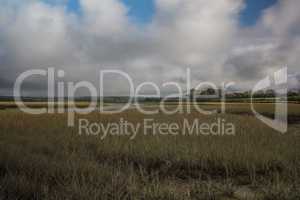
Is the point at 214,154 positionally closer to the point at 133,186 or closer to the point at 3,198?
the point at 133,186

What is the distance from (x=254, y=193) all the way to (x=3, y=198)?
151 inches

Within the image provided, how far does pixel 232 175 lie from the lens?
164 inches

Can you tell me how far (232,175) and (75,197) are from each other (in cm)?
310

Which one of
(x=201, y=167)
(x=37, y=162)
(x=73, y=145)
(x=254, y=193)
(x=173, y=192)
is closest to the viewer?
(x=173, y=192)

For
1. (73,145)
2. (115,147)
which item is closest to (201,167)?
(115,147)

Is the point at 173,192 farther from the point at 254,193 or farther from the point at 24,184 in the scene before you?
the point at 24,184

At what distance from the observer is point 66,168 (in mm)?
3793

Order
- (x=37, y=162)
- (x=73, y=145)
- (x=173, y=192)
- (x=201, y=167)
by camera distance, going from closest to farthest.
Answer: (x=173, y=192) → (x=37, y=162) → (x=201, y=167) → (x=73, y=145)

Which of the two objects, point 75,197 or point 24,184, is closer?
point 75,197

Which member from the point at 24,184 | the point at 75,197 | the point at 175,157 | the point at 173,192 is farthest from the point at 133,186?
the point at 175,157

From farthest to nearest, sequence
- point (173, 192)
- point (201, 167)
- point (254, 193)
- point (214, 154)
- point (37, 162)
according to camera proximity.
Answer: point (214, 154) < point (201, 167) < point (37, 162) < point (254, 193) < point (173, 192)

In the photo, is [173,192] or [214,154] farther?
[214,154]

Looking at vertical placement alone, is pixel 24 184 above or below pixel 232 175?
above

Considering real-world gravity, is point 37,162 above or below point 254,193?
above
